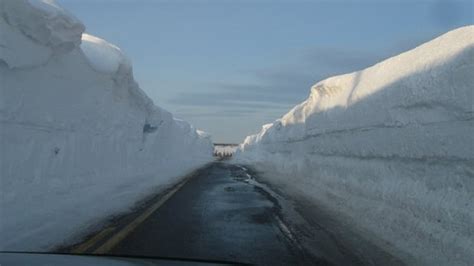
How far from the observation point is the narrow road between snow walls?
7664mm

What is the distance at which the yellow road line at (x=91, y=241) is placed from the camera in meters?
7.80

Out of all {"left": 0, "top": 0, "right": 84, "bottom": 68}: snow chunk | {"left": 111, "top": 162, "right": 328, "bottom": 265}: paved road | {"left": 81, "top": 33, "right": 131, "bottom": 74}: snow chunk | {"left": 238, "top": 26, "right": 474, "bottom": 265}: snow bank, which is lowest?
{"left": 111, "top": 162, "right": 328, "bottom": 265}: paved road

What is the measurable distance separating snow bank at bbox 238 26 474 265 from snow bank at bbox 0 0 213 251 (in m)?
4.71

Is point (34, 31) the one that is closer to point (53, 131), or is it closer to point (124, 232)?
point (53, 131)

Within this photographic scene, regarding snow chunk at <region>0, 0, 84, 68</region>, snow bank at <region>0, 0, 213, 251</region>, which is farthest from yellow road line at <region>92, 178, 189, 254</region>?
snow chunk at <region>0, 0, 84, 68</region>

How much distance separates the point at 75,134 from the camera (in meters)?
18.3

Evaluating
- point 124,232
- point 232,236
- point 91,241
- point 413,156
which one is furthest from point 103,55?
point 91,241

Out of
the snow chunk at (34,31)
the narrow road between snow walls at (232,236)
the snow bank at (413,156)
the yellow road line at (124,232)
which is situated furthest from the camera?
the snow chunk at (34,31)

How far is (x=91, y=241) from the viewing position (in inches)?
335

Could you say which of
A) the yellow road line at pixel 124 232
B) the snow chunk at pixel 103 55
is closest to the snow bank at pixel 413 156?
the yellow road line at pixel 124 232

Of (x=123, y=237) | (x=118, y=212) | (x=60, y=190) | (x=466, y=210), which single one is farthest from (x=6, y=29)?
(x=466, y=210)

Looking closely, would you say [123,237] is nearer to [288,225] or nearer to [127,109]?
[288,225]

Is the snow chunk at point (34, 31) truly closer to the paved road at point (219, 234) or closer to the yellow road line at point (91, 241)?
the paved road at point (219, 234)

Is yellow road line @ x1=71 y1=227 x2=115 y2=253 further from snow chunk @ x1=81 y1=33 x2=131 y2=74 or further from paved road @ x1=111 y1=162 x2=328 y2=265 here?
snow chunk @ x1=81 y1=33 x2=131 y2=74
